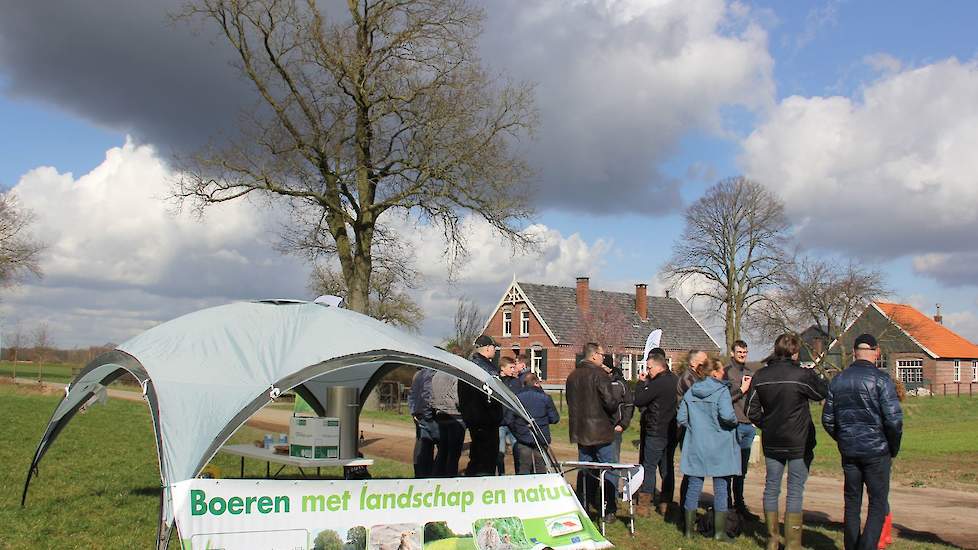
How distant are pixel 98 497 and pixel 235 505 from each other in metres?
4.53

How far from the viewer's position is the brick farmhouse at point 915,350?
168ft

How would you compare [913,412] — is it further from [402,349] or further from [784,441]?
[402,349]

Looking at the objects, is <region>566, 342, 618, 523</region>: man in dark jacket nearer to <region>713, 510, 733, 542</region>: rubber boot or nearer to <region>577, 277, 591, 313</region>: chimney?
<region>713, 510, 733, 542</region>: rubber boot

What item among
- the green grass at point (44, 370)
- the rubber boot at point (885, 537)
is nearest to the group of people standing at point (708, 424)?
the rubber boot at point (885, 537)

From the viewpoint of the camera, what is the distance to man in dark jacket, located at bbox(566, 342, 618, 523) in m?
8.65

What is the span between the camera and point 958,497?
10.9 m

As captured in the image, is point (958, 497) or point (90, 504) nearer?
point (90, 504)

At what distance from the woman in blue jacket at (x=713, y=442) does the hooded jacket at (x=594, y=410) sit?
34.7 inches

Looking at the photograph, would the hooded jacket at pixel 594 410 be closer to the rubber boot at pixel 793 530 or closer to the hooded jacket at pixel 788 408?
the hooded jacket at pixel 788 408

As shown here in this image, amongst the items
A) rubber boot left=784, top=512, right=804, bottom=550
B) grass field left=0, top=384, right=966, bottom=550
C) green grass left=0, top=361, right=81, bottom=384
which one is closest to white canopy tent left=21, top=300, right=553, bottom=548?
grass field left=0, top=384, right=966, bottom=550

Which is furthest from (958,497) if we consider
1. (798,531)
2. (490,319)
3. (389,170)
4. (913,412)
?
(490,319)

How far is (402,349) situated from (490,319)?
4583 centimetres

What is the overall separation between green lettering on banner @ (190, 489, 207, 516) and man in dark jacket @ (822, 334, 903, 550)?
4.95 metres

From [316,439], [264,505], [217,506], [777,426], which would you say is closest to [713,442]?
[777,426]
